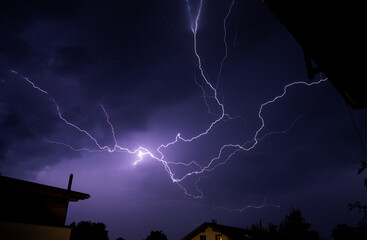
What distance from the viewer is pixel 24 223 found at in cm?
804

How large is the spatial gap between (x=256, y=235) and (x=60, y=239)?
10.9m

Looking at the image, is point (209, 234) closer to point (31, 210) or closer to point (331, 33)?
point (31, 210)

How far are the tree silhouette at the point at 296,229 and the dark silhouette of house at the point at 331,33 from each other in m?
13.8

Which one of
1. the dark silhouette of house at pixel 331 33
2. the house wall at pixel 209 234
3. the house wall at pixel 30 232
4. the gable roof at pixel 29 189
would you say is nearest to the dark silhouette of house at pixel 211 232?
the house wall at pixel 209 234

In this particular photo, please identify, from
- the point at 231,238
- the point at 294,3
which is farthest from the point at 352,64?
the point at 231,238

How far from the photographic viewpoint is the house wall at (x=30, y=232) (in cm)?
758

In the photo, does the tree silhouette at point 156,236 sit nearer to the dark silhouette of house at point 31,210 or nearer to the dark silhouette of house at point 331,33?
the dark silhouette of house at point 31,210

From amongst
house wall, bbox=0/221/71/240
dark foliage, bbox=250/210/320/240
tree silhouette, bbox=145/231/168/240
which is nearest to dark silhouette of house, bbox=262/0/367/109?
house wall, bbox=0/221/71/240

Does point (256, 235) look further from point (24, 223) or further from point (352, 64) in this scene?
point (352, 64)

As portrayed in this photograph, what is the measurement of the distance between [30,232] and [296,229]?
13.3 metres

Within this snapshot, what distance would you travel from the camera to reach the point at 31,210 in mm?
9383

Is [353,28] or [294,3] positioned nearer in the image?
[294,3]

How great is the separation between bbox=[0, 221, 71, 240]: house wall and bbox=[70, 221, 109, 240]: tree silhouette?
82.7 feet

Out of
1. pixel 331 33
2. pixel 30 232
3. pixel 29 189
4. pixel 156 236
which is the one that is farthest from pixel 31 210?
pixel 156 236
